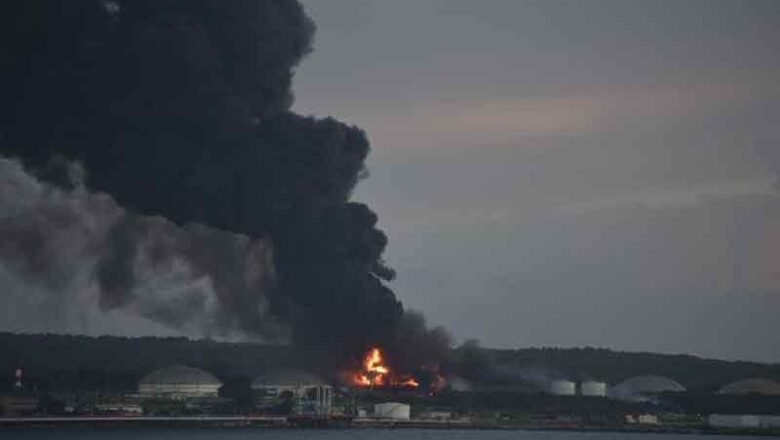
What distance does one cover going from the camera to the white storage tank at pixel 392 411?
184 m

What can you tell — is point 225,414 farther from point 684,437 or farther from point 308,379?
point 684,437

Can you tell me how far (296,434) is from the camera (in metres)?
172

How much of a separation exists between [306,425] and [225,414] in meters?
13.9

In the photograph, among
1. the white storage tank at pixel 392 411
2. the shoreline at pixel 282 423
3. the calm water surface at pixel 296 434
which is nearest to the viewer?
the calm water surface at pixel 296 434

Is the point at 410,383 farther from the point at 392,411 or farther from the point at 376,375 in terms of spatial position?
the point at 376,375

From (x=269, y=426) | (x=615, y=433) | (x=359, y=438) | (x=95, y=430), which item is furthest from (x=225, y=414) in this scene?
(x=615, y=433)

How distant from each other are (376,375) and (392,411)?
26.3 feet

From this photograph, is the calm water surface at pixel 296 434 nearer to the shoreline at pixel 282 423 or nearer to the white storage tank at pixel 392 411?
the shoreline at pixel 282 423

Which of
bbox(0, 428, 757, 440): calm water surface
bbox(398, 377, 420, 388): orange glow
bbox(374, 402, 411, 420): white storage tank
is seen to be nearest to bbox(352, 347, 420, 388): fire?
bbox(398, 377, 420, 388): orange glow

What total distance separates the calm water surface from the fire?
562cm

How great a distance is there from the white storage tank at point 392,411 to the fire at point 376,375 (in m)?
2.74

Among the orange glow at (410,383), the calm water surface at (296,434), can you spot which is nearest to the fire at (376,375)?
the orange glow at (410,383)

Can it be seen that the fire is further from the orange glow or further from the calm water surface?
the calm water surface

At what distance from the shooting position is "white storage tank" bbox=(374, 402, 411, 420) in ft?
605
